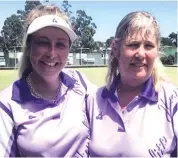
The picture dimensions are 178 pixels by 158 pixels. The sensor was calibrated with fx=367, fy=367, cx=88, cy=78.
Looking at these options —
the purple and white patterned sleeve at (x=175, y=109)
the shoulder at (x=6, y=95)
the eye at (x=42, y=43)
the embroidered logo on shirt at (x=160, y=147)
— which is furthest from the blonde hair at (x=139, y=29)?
the shoulder at (x=6, y=95)

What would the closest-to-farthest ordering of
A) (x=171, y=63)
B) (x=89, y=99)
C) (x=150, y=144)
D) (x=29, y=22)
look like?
1. (x=150, y=144)
2. (x=89, y=99)
3. (x=29, y=22)
4. (x=171, y=63)

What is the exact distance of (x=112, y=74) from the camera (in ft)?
7.14

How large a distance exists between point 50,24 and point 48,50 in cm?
15

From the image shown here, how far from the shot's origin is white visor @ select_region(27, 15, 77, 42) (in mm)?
2156

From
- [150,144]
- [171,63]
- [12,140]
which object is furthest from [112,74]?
[171,63]

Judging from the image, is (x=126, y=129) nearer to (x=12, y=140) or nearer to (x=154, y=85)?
(x=154, y=85)

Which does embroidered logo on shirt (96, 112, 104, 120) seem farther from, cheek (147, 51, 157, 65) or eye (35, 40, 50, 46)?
eye (35, 40, 50, 46)

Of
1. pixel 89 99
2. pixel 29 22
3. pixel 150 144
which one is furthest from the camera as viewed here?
pixel 29 22

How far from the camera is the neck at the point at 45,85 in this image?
2.25m

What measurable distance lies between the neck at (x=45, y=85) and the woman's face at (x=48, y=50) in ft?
0.28

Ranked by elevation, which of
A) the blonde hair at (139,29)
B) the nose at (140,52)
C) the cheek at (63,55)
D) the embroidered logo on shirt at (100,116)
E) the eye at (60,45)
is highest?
the blonde hair at (139,29)

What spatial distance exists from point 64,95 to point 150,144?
66 cm

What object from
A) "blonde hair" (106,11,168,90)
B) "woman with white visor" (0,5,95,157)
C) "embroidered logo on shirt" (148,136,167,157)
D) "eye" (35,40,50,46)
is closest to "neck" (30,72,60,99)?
"woman with white visor" (0,5,95,157)

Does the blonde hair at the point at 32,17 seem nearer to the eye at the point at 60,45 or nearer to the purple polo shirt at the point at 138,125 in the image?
the eye at the point at 60,45
